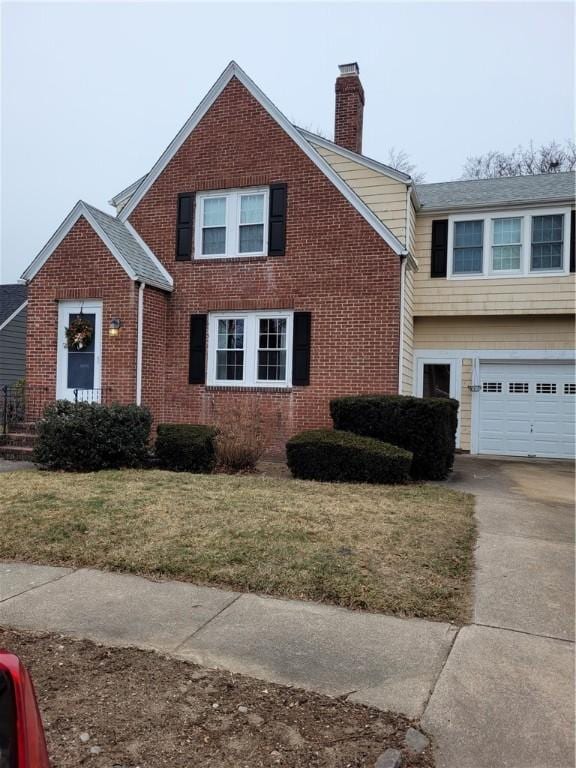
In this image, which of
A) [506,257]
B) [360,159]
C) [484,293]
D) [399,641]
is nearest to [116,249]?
[360,159]

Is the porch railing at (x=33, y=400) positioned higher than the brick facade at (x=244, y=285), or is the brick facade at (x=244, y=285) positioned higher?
the brick facade at (x=244, y=285)

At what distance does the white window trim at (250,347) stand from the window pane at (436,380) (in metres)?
4.05

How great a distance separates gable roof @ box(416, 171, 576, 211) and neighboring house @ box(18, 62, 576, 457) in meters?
0.08

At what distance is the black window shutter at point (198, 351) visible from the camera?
13641mm

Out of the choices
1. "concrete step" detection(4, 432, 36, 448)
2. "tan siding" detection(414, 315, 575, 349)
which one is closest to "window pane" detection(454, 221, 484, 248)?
"tan siding" detection(414, 315, 575, 349)

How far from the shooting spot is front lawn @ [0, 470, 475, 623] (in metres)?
4.88

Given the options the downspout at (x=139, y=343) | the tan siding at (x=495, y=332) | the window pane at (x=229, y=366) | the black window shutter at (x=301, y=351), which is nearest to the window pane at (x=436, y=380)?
the tan siding at (x=495, y=332)

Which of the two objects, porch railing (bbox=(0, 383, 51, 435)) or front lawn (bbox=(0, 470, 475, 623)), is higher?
porch railing (bbox=(0, 383, 51, 435))

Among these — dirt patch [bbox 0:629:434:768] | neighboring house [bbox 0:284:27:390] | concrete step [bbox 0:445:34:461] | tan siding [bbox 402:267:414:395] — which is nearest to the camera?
dirt patch [bbox 0:629:434:768]

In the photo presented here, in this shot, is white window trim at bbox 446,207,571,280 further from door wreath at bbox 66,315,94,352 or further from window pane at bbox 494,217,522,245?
door wreath at bbox 66,315,94,352

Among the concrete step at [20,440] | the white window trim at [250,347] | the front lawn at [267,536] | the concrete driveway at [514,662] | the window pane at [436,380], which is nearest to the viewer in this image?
the concrete driveway at [514,662]

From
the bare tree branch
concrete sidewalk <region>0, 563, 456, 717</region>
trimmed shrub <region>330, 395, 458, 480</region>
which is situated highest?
the bare tree branch

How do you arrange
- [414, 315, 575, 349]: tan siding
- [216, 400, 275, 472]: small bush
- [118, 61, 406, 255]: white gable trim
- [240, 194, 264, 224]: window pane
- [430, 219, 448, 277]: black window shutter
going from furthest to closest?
1. [430, 219, 448, 277]: black window shutter
2. [414, 315, 575, 349]: tan siding
3. [240, 194, 264, 224]: window pane
4. [118, 61, 406, 255]: white gable trim
5. [216, 400, 275, 472]: small bush

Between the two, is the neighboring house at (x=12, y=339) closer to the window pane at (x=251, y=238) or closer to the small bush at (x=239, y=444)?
the window pane at (x=251, y=238)
